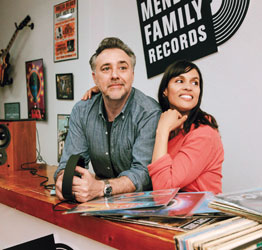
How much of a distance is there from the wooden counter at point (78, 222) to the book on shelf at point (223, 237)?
0.12 metres

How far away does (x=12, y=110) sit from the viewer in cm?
412

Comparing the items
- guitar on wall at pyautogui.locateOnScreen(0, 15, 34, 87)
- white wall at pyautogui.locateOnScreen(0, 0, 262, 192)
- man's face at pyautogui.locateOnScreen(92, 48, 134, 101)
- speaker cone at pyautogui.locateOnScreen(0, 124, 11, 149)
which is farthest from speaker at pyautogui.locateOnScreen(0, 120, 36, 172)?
guitar on wall at pyautogui.locateOnScreen(0, 15, 34, 87)

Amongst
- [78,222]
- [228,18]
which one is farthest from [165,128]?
[228,18]

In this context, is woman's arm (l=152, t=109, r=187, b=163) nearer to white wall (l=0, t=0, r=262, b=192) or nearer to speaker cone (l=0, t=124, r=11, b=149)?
white wall (l=0, t=0, r=262, b=192)

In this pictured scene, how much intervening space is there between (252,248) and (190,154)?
1.86 ft

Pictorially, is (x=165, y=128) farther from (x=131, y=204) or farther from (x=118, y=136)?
(x=131, y=204)

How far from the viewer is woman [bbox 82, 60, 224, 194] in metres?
1.14

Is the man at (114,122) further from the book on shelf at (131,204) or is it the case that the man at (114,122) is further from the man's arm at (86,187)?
→ the book on shelf at (131,204)

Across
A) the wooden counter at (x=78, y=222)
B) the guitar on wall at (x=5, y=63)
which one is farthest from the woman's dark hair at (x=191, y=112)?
the guitar on wall at (x=5, y=63)

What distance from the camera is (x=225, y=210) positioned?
0.72 meters

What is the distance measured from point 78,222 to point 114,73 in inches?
30.7

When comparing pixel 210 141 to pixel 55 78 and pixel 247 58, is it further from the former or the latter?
pixel 55 78

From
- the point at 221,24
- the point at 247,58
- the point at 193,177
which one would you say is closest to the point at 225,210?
the point at 193,177

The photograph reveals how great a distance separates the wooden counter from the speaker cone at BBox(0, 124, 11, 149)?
29cm
